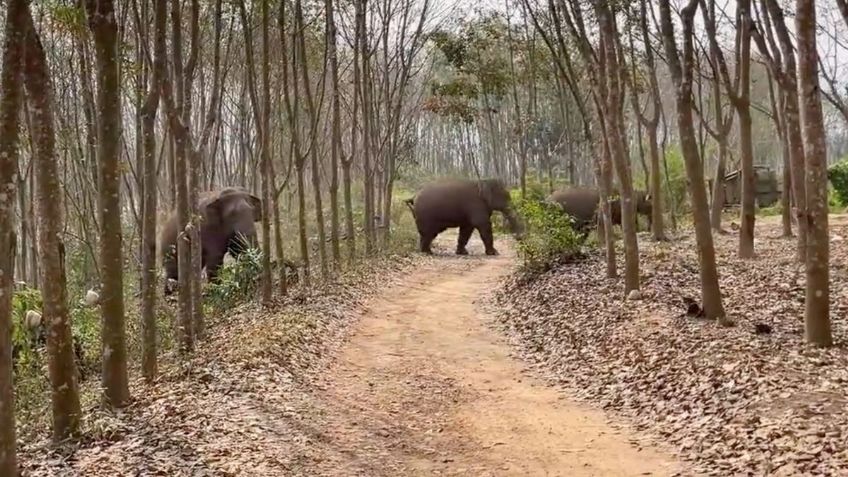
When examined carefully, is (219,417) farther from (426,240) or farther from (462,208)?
(426,240)

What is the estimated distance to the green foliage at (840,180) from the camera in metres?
28.5

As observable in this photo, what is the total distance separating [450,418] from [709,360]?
253cm

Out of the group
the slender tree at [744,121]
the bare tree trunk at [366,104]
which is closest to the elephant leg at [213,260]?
the bare tree trunk at [366,104]

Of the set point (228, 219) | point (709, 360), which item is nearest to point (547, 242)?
point (228, 219)

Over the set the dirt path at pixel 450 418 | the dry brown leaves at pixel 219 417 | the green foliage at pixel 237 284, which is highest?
the green foliage at pixel 237 284

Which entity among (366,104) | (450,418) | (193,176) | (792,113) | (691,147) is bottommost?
(450,418)

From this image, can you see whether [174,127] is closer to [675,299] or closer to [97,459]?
[97,459]

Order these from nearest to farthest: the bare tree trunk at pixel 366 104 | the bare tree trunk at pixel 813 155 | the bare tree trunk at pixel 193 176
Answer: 1. the bare tree trunk at pixel 813 155
2. the bare tree trunk at pixel 193 176
3. the bare tree trunk at pixel 366 104

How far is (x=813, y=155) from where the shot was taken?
25.5 ft

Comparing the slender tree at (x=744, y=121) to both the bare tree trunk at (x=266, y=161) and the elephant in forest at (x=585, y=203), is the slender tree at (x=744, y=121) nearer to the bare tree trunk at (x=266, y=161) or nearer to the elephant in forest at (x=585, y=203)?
the bare tree trunk at (x=266, y=161)

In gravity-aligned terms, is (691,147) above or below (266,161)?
below

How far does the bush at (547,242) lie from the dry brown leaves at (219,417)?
5.30m

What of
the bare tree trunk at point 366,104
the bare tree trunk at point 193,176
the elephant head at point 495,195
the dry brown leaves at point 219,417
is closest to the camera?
the dry brown leaves at point 219,417

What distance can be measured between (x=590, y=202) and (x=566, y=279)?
34.3 ft
